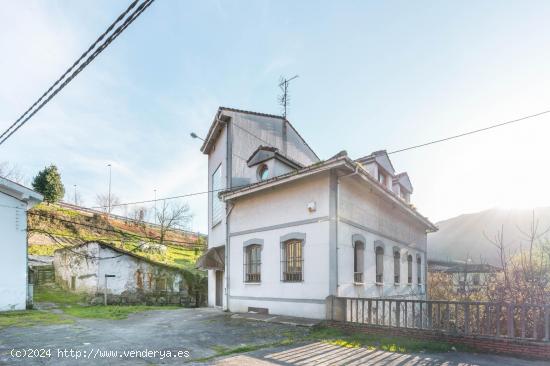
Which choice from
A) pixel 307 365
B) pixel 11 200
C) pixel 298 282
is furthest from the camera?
pixel 11 200

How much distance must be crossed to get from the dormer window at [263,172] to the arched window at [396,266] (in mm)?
6613

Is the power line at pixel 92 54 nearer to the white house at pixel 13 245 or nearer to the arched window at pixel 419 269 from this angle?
the white house at pixel 13 245

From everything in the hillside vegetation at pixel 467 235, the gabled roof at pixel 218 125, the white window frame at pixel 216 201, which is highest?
the gabled roof at pixel 218 125

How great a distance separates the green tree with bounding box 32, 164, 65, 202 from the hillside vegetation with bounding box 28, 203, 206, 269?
942 millimetres

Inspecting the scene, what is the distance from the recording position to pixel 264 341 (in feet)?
27.1

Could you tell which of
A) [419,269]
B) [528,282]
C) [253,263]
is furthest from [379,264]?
[419,269]

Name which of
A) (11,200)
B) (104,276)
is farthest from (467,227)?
(11,200)

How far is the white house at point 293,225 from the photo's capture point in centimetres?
1108

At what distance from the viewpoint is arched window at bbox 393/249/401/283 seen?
16.5 metres

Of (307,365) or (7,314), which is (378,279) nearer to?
(307,365)

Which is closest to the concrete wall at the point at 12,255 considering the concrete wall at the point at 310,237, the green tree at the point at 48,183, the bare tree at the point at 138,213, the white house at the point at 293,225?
the white house at the point at 293,225

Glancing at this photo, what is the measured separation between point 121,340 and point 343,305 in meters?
5.48

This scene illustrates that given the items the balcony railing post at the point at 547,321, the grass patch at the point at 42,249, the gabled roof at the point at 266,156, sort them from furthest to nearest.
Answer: the grass patch at the point at 42,249
the gabled roof at the point at 266,156
the balcony railing post at the point at 547,321

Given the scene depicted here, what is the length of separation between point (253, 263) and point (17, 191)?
10.4 meters
